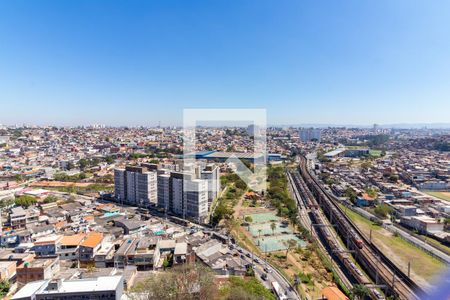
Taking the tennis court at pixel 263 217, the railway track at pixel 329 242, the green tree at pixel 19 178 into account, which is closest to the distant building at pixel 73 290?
the railway track at pixel 329 242

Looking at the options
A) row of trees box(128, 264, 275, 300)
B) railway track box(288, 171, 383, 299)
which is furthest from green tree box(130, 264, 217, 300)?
railway track box(288, 171, 383, 299)

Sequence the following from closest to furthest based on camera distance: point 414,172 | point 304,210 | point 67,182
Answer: point 304,210 → point 67,182 → point 414,172

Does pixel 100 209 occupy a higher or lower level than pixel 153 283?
A: lower

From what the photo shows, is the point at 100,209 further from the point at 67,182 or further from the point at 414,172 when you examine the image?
the point at 414,172

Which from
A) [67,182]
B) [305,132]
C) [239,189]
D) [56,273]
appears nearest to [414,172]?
[239,189]

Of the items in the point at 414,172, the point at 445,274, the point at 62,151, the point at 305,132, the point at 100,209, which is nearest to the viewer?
the point at 445,274

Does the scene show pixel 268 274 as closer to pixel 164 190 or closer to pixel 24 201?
pixel 164 190

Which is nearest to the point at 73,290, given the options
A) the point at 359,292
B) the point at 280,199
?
the point at 359,292
